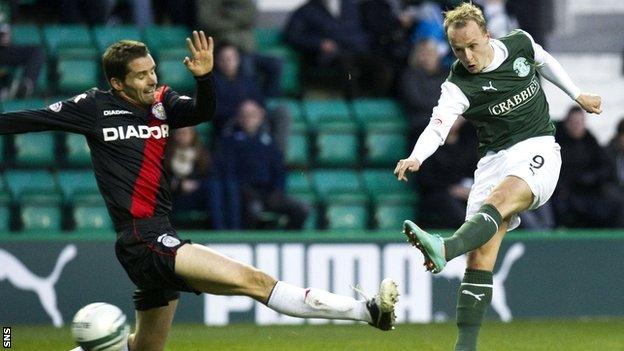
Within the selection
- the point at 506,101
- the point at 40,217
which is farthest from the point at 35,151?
the point at 506,101

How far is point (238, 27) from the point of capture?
13.9 meters

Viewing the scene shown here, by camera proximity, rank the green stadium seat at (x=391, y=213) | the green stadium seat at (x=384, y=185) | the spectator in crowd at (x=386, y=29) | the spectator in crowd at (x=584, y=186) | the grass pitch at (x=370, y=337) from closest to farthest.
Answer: the grass pitch at (x=370, y=337)
the spectator in crowd at (x=584, y=186)
the green stadium seat at (x=391, y=213)
the green stadium seat at (x=384, y=185)
the spectator in crowd at (x=386, y=29)

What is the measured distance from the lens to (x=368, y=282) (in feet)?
39.2

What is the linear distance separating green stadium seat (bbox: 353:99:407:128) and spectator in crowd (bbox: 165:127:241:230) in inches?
81.2

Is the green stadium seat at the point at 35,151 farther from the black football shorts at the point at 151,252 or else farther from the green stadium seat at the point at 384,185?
the black football shorts at the point at 151,252

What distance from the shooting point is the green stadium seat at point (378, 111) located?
1420 cm

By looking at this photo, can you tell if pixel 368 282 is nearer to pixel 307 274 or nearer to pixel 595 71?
pixel 307 274

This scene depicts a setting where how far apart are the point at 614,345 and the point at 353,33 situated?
562cm

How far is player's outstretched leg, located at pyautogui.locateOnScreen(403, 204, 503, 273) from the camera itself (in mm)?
7129

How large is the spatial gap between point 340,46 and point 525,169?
6.57 m

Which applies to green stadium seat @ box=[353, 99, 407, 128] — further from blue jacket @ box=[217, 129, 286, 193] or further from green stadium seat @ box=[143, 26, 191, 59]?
green stadium seat @ box=[143, 26, 191, 59]

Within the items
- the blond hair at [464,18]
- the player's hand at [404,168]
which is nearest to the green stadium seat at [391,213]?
the blond hair at [464,18]

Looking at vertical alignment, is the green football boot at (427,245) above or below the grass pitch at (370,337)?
above

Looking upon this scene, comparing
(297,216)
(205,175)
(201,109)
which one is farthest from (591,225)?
(201,109)
